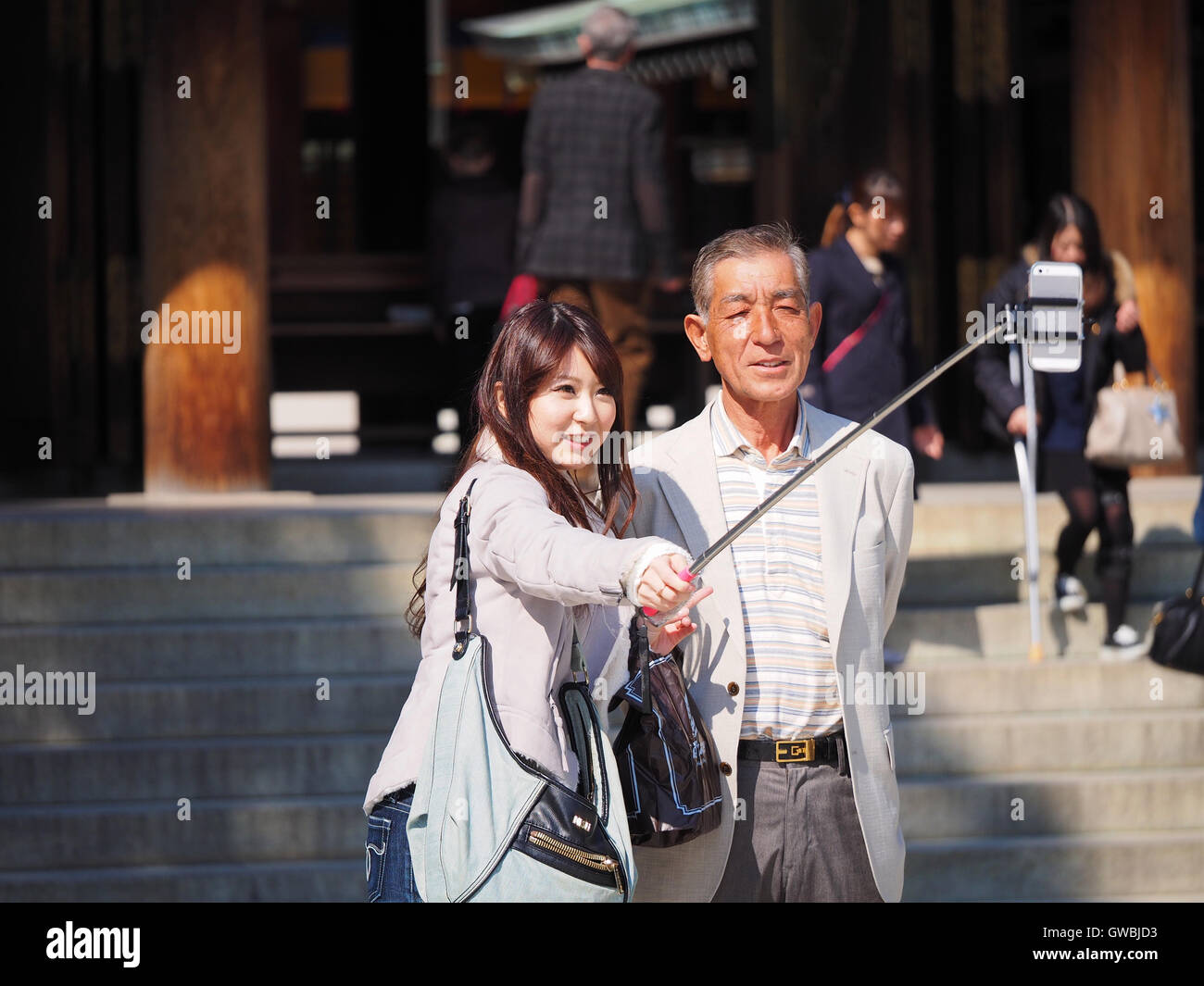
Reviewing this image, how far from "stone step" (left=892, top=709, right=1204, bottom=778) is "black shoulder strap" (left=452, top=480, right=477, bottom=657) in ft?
12.1

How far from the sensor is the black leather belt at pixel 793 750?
3162mm

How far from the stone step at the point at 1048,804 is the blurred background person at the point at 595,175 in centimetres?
204

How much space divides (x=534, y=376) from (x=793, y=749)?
86 cm

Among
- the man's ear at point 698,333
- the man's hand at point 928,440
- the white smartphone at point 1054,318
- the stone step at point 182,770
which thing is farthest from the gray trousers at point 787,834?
the man's hand at point 928,440

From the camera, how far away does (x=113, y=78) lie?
9.31 m

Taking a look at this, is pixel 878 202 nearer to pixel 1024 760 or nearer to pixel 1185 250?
→ pixel 1024 760

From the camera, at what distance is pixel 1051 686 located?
6504 mm

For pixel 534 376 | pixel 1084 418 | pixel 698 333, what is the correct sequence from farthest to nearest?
1. pixel 1084 418
2. pixel 698 333
3. pixel 534 376

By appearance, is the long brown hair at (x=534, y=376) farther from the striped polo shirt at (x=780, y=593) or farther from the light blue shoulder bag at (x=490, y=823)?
the striped polo shirt at (x=780, y=593)

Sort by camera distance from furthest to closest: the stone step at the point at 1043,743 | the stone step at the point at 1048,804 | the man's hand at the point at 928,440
A: the man's hand at the point at 928,440 → the stone step at the point at 1043,743 → the stone step at the point at 1048,804

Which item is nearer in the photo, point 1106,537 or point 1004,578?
point 1106,537

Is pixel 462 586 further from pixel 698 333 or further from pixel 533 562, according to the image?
pixel 698 333

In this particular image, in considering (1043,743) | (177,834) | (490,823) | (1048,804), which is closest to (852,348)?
(1043,743)

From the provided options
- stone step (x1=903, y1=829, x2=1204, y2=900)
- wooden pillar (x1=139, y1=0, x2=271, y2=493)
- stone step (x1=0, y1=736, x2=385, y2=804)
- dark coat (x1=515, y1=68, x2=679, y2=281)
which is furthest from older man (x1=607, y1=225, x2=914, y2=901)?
wooden pillar (x1=139, y1=0, x2=271, y2=493)
